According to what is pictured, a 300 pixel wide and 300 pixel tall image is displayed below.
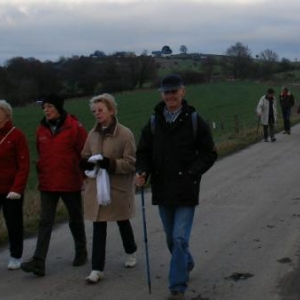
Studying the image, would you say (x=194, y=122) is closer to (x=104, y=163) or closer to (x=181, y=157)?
(x=181, y=157)

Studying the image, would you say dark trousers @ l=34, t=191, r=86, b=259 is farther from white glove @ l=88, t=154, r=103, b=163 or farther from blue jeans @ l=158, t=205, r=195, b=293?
blue jeans @ l=158, t=205, r=195, b=293

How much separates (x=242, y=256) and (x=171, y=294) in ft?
5.57

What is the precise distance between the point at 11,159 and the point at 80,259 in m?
1.32

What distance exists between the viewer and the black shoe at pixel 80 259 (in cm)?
638

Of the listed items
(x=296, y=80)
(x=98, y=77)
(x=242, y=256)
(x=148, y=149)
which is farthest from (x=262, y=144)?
(x=296, y=80)

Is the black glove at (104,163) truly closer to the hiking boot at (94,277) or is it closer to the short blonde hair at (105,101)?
the short blonde hair at (105,101)

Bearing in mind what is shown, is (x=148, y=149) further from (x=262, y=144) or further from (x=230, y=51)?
(x=230, y=51)

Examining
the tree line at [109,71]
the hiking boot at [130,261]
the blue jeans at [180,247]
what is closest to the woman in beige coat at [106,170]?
the hiking boot at [130,261]

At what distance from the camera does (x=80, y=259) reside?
6.41 meters

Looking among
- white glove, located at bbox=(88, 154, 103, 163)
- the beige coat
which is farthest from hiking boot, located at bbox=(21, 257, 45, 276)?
white glove, located at bbox=(88, 154, 103, 163)

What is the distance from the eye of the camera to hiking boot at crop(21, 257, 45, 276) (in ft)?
19.4

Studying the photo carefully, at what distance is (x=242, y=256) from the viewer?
259 inches

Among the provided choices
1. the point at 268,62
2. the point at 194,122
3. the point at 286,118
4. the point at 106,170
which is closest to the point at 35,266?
the point at 106,170

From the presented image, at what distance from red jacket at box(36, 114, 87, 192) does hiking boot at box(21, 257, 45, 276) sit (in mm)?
736
